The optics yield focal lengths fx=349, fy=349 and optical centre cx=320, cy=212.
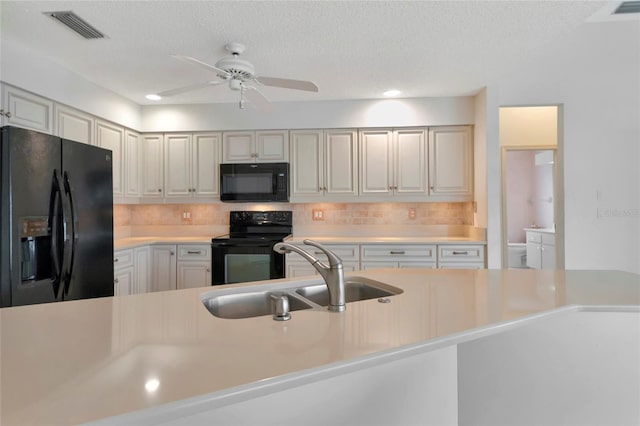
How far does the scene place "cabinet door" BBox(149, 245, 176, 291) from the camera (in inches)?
145

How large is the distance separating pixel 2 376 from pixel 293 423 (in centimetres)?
64

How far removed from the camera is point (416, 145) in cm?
374

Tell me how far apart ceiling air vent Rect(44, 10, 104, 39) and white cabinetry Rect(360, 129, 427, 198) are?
8.13ft

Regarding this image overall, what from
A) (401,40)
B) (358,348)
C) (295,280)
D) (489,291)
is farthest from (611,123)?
(358,348)

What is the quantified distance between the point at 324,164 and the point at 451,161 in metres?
1.35

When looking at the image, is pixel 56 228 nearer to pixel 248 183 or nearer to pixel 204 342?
pixel 248 183

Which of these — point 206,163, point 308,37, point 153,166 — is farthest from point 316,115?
point 153,166

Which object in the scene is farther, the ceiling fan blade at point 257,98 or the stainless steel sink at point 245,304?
the ceiling fan blade at point 257,98

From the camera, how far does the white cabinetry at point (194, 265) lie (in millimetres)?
3652

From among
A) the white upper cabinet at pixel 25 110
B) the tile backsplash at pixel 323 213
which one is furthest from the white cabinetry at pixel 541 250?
the white upper cabinet at pixel 25 110

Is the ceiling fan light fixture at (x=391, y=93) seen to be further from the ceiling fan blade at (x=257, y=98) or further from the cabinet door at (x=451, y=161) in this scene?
the ceiling fan blade at (x=257, y=98)

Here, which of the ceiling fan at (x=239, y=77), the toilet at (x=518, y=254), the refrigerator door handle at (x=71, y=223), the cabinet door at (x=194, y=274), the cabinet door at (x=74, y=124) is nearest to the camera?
the ceiling fan at (x=239, y=77)

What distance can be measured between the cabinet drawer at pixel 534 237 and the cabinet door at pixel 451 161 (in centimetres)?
214

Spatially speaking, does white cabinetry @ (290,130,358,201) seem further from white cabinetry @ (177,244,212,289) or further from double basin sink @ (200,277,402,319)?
double basin sink @ (200,277,402,319)
